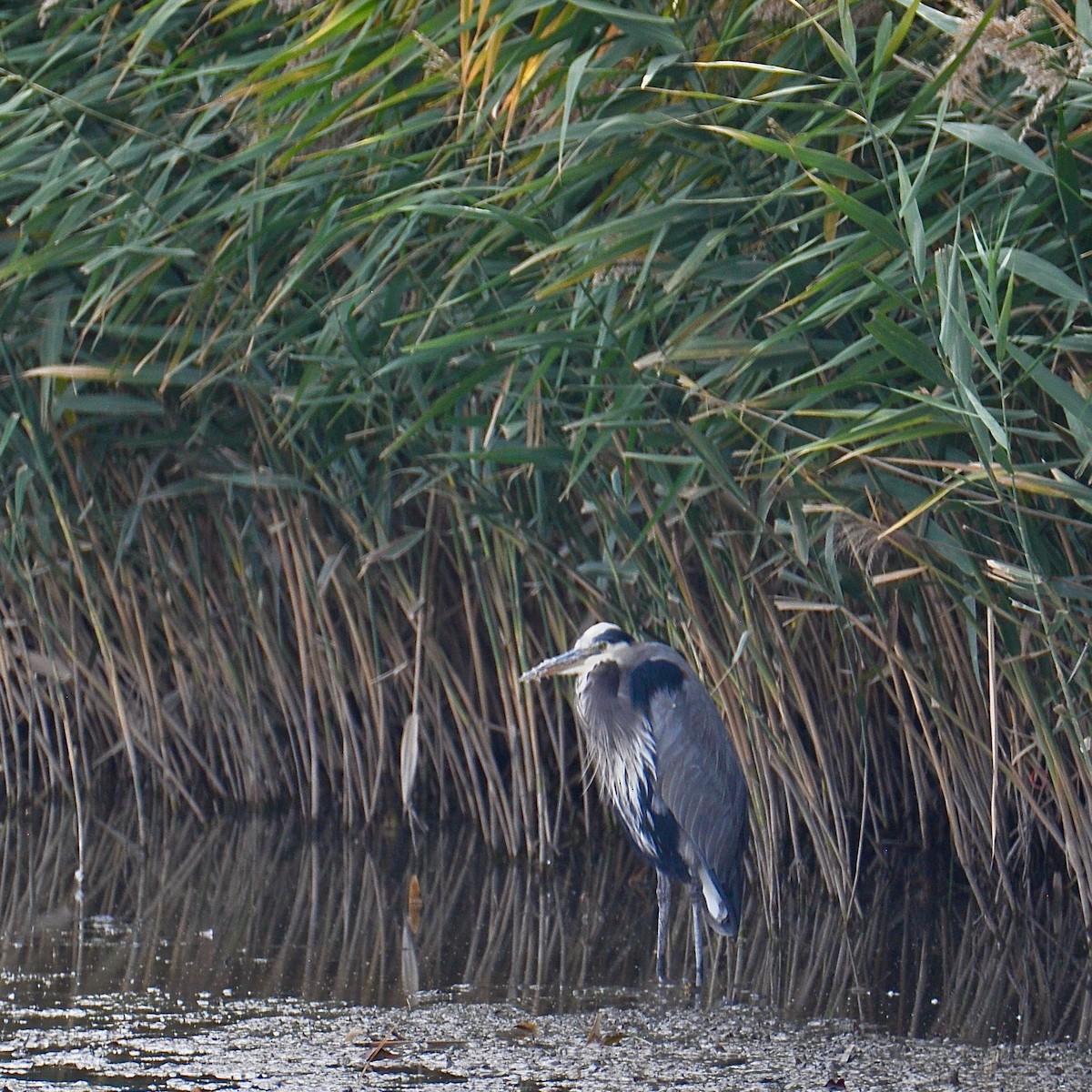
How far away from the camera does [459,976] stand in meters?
3.53

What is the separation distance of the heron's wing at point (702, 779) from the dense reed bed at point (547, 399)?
0.63 ft

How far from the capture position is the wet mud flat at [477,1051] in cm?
271

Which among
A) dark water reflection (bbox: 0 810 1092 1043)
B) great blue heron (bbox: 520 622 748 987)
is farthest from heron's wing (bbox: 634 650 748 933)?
dark water reflection (bbox: 0 810 1092 1043)

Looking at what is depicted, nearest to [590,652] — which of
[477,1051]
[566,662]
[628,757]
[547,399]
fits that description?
[566,662]

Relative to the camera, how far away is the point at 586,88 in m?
3.15

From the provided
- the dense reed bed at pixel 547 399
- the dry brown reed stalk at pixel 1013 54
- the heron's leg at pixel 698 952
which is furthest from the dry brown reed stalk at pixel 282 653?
the dry brown reed stalk at pixel 1013 54

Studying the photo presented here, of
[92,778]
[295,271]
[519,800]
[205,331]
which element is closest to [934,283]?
[295,271]

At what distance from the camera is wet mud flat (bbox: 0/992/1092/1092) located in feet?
8.87

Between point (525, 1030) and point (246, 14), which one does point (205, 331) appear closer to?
point (246, 14)

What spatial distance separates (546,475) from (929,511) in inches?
42.2

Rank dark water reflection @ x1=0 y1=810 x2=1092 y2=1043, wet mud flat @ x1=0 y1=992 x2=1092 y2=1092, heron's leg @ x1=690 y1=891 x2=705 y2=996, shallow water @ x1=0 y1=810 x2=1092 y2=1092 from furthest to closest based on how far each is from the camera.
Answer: heron's leg @ x1=690 y1=891 x2=705 y2=996 < dark water reflection @ x1=0 y1=810 x2=1092 y2=1043 < shallow water @ x1=0 y1=810 x2=1092 y2=1092 < wet mud flat @ x1=0 y1=992 x2=1092 y2=1092

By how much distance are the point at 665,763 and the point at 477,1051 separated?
3.06 ft

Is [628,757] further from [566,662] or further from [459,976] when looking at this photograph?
[459,976]

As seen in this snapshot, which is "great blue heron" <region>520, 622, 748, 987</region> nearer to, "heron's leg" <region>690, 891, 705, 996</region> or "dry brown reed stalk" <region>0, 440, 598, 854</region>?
"heron's leg" <region>690, 891, 705, 996</region>
